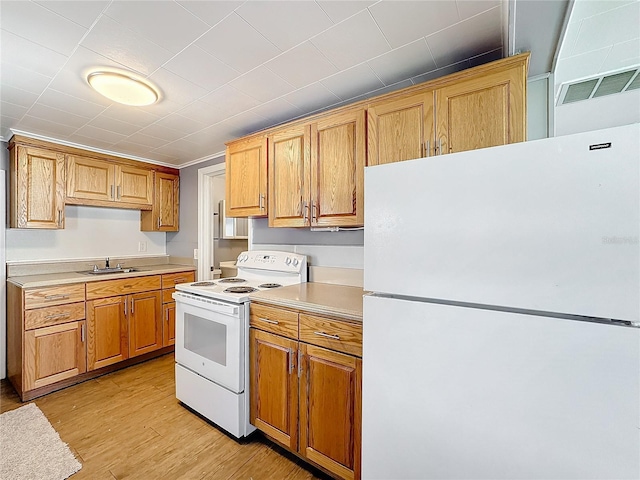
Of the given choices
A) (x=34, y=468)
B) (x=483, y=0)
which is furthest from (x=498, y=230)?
(x=34, y=468)

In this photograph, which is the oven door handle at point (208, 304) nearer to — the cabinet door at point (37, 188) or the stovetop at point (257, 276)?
the stovetop at point (257, 276)

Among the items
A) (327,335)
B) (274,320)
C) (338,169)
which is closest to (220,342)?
(274,320)

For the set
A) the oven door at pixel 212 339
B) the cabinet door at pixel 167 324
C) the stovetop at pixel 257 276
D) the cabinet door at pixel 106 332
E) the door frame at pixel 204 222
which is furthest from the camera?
the door frame at pixel 204 222

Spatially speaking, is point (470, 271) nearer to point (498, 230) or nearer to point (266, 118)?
point (498, 230)

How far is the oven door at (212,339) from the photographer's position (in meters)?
1.83

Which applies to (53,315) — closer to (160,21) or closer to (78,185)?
(78,185)

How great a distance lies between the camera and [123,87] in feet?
5.92

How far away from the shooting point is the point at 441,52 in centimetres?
155

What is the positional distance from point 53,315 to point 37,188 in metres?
1.18

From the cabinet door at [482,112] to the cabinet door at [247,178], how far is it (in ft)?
4.50

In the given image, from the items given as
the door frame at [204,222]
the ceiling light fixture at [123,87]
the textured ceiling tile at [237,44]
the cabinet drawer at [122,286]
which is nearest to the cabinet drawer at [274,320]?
the textured ceiling tile at [237,44]

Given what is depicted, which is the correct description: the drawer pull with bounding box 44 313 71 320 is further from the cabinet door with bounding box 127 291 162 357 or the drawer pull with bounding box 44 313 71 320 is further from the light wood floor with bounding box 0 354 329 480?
the light wood floor with bounding box 0 354 329 480

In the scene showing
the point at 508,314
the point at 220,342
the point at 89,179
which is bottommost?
the point at 220,342

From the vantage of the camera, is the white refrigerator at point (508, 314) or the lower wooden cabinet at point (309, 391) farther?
the lower wooden cabinet at point (309, 391)
